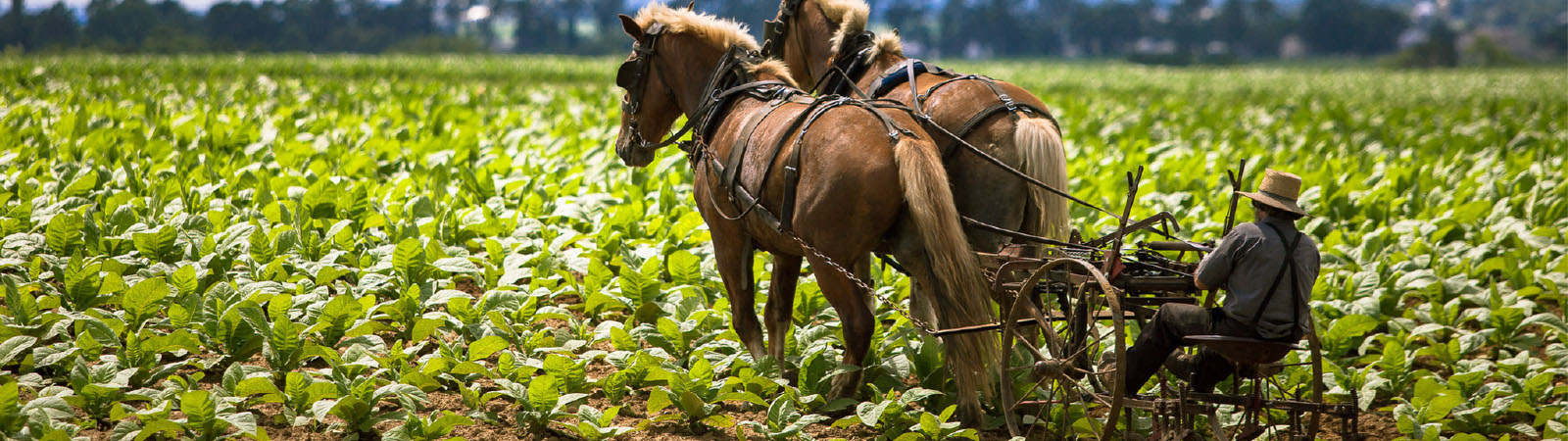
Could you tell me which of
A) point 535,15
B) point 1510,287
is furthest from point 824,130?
point 535,15

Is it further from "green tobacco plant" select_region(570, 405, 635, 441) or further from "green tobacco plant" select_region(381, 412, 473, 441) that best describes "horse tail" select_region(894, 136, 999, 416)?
"green tobacco plant" select_region(381, 412, 473, 441)

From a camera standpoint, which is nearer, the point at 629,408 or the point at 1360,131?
the point at 629,408

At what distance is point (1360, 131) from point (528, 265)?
44.4 feet

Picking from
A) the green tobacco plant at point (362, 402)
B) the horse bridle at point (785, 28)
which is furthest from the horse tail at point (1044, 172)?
the green tobacco plant at point (362, 402)

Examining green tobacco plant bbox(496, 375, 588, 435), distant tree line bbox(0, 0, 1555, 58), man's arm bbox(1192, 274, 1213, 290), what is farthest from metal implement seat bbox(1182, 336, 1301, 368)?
distant tree line bbox(0, 0, 1555, 58)

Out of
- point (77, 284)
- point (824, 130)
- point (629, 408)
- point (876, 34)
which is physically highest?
point (876, 34)

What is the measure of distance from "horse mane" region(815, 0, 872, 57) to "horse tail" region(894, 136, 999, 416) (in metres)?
2.34

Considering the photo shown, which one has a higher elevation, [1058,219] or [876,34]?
[876,34]

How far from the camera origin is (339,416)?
14.6 ft

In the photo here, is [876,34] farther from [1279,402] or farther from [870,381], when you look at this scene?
[1279,402]

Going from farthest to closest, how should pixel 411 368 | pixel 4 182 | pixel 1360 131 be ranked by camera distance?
pixel 1360 131
pixel 4 182
pixel 411 368

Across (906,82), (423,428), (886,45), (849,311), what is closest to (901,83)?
(906,82)

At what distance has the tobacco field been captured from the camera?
4656 mm

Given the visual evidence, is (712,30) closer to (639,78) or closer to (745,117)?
(639,78)
